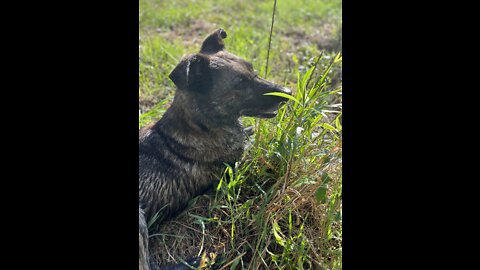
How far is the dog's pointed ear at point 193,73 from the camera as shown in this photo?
8.37ft

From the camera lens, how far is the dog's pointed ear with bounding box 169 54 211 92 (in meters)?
2.55

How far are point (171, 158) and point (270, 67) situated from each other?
193 centimetres

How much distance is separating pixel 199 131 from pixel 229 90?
0.31m

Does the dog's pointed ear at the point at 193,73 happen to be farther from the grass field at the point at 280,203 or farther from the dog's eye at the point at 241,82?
the grass field at the point at 280,203

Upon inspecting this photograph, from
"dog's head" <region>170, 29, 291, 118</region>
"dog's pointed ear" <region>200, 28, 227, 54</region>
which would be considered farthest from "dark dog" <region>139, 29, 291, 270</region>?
"dog's pointed ear" <region>200, 28, 227, 54</region>

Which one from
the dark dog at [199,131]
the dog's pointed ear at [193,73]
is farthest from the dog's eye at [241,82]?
the dog's pointed ear at [193,73]

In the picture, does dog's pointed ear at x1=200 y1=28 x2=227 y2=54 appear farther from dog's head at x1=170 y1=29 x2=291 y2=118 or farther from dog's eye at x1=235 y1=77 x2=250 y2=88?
dog's eye at x1=235 y1=77 x2=250 y2=88

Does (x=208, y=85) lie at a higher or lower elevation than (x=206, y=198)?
higher

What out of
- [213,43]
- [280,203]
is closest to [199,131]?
[213,43]

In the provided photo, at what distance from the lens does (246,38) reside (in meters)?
5.15

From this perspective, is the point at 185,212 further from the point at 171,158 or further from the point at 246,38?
the point at 246,38
